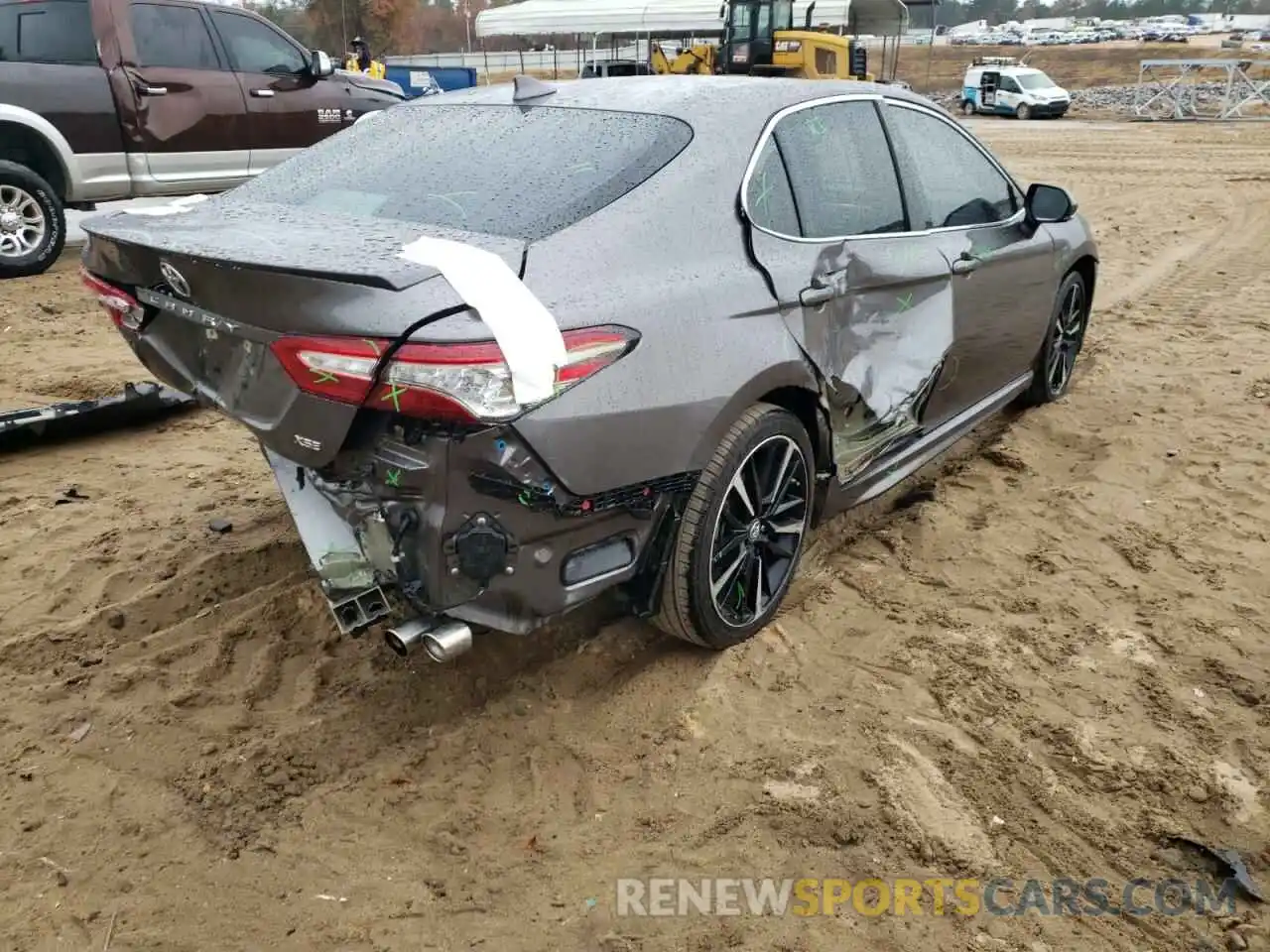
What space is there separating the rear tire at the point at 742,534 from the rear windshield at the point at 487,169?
2.54 feet

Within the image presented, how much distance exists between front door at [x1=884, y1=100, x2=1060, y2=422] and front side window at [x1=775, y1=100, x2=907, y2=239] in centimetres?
14

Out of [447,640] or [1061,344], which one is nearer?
[447,640]

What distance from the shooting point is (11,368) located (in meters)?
5.86

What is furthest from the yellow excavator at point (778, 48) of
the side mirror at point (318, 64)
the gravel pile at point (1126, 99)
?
the gravel pile at point (1126, 99)

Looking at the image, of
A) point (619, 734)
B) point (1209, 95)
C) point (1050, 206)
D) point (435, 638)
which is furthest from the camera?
point (1209, 95)

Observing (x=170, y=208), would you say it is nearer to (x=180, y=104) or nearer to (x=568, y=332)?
(x=568, y=332)

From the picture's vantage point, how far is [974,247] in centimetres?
409

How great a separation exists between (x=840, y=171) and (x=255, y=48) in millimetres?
7244

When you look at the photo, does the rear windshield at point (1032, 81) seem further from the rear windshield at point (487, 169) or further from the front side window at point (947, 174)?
the rear windshield at point (487, 169)

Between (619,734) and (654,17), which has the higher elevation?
(654,17)

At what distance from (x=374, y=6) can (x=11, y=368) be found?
55007 mm

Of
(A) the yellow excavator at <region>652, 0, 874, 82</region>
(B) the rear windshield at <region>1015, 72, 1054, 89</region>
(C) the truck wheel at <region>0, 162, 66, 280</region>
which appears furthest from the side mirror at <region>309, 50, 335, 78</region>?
(B) the rear windshield at <region>1015, 72, 1054, 89</region>

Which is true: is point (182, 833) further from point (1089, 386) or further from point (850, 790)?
point (1089, 386)

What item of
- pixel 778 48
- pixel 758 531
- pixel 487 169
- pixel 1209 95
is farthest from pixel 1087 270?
pixel 1209 95
